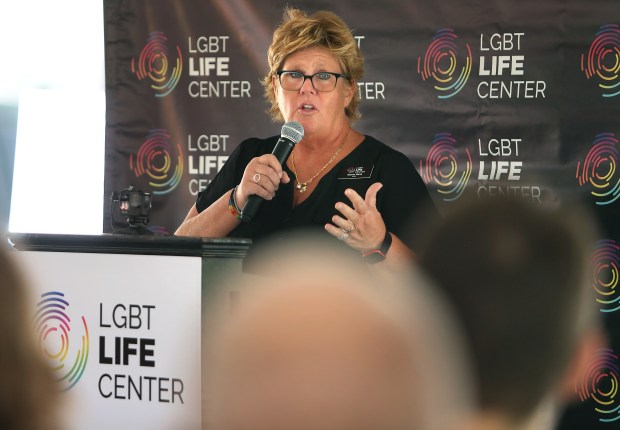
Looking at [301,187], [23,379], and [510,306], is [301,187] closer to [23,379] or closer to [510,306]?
[510,306]

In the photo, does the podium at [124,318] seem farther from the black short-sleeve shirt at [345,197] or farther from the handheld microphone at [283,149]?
the black short-sleeve shirt at [345,197]

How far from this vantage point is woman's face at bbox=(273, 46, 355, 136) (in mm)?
2473

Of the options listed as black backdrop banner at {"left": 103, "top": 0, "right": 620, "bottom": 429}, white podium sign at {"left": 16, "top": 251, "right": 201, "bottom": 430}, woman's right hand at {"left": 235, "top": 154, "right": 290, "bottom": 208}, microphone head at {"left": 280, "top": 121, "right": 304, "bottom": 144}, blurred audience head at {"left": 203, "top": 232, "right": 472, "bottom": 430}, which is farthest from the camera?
black backdrop banner at {"left": 103, "top": 0, "right": 620, "bottom": 429}

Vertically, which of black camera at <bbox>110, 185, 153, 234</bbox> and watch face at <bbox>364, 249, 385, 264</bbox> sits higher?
black camera at <bbox>110, 185, 153, 234</bbox>

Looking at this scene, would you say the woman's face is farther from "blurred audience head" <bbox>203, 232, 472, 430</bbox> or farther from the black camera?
"blurred audience head" <bbox>203, 232, 472, 430</bbox>

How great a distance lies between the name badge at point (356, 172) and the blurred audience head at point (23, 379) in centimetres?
118

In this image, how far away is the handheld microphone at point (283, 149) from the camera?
217 cm

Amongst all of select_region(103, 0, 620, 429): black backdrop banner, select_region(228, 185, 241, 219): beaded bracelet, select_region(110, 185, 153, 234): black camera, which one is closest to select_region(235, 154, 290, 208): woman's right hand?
select_region(228, 185, 241, 219): beaded bracelet

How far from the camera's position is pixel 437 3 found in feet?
11.4

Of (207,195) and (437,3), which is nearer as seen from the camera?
(207,195)

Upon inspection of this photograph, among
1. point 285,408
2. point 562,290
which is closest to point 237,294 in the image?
point 285,408

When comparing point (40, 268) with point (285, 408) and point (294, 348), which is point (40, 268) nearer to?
point (294, 348)

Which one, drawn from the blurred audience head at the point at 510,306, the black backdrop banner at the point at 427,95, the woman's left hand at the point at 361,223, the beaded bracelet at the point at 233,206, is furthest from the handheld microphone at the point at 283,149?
the black backdrop banner at the point at 427,95

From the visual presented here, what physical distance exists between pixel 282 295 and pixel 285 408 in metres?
0.26
